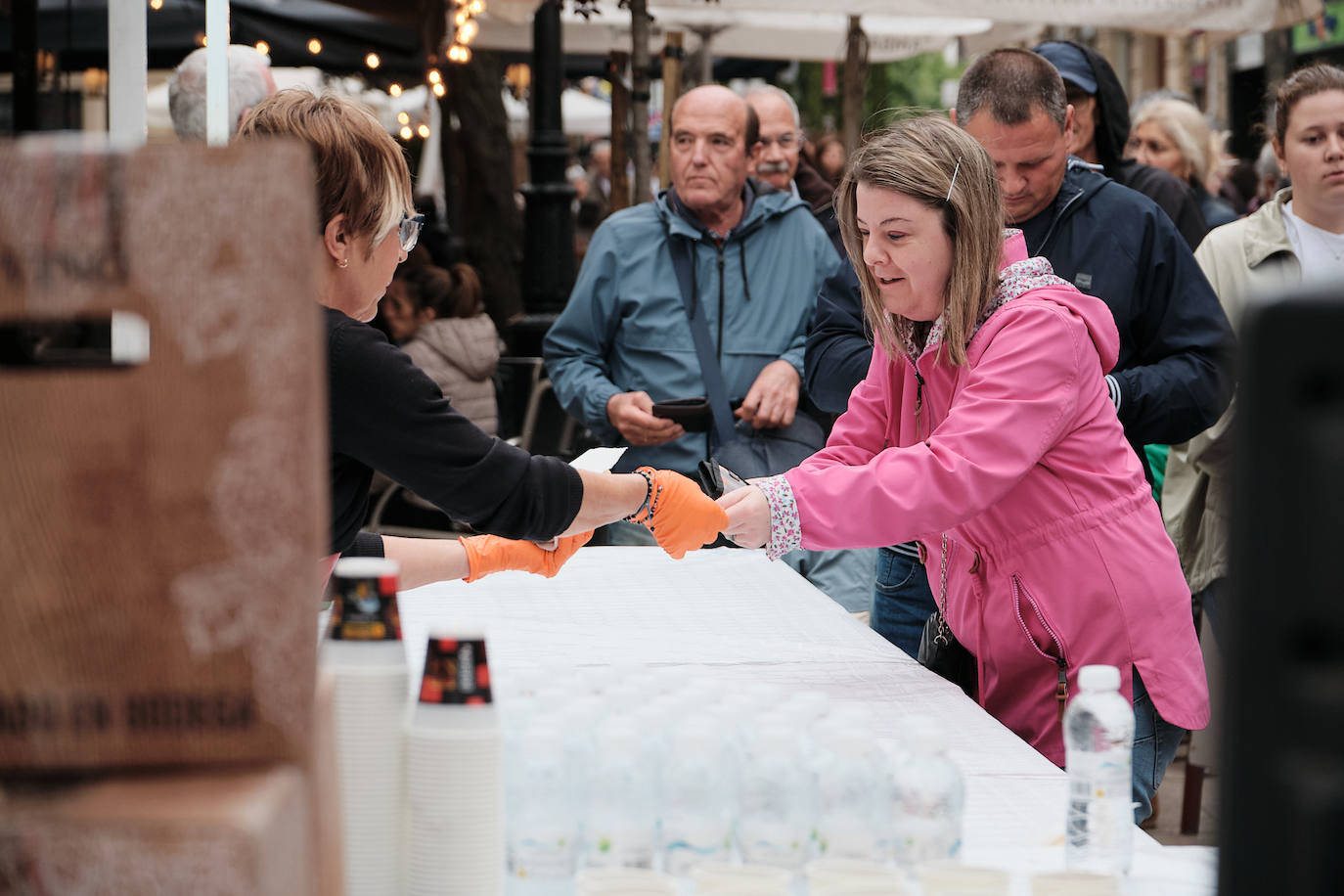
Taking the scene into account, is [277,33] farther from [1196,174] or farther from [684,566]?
[684,566]

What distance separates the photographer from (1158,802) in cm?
465

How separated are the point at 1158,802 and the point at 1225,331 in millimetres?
1956

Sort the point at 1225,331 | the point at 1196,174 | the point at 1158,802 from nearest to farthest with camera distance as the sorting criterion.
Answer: the point at 1225,331, the point at 1158,802, the point at 1196,174

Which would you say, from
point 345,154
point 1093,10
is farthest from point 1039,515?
point 1093,10

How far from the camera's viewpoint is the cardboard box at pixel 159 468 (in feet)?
3.05

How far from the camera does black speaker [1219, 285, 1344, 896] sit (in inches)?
25.8

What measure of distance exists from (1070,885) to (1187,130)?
4.83 m

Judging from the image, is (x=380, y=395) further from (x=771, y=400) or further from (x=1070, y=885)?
(x=771, y=400)

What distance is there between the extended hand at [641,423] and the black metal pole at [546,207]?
3438 mm

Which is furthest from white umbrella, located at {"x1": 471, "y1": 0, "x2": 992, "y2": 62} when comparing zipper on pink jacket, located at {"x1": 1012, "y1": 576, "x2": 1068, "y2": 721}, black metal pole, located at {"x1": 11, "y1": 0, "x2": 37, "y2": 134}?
zipper on pink jacket, located at {"x1": 1012, "y1": 576, "x2": 1068, "y2": 721}

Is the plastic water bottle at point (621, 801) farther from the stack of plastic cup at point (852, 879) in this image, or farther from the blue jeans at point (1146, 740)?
the blue jeans at point (1146, 740)

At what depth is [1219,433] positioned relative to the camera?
3.99 metres

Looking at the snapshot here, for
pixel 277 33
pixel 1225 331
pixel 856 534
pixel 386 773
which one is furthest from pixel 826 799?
pixel 277 33

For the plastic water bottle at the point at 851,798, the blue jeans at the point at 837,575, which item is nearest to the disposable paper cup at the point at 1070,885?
the plastic water bottle at the point at 851,798
